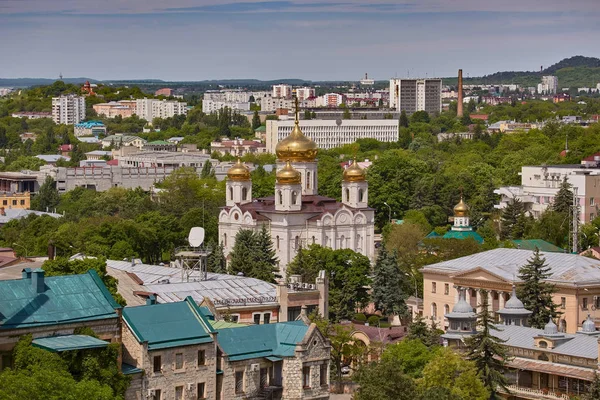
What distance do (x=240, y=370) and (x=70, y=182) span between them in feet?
399

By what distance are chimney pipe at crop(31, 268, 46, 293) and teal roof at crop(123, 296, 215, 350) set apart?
7.05 ft

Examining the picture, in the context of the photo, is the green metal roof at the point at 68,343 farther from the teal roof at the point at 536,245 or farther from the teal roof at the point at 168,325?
the teal roof at the point at 536,245

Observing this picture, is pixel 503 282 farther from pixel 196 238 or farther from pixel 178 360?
pixel 178 360

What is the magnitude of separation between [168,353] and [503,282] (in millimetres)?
28048

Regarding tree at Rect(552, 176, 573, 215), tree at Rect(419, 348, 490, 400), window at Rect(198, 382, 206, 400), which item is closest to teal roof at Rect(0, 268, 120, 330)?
window at Rect(198, 382, 206, 400)

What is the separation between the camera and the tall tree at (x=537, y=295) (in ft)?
198

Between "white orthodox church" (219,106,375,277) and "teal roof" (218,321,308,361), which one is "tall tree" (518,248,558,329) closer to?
"teal roof" (218,321,308,361)

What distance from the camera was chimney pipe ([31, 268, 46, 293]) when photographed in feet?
137

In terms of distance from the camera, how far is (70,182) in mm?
163500

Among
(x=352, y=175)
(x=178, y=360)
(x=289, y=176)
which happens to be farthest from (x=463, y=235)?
(x=178, y=360)

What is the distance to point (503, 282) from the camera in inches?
2665

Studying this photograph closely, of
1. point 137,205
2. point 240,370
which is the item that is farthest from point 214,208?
point 240,370

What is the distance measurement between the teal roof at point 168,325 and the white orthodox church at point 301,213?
4016 centimetres

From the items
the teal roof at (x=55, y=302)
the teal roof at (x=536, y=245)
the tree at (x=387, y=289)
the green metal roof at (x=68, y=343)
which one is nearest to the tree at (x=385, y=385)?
the teal roof at (x=55, y=302)
